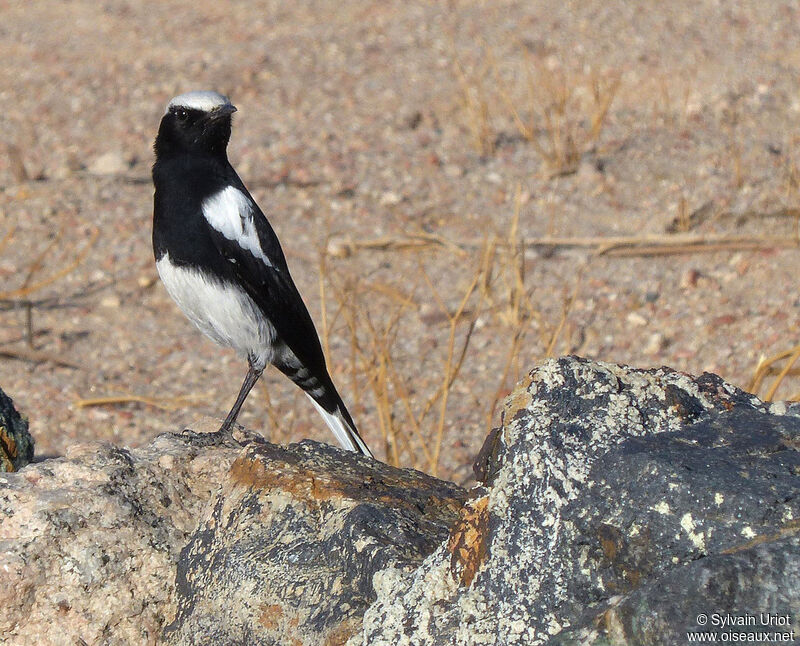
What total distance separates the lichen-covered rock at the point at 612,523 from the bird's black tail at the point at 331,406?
2074mm

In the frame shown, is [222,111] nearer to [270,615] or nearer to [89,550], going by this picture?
[89,550]

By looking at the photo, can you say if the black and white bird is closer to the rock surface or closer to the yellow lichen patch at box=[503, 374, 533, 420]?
the rock surface

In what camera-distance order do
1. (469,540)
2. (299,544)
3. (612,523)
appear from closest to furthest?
(612,523), (469,540), (299,544)

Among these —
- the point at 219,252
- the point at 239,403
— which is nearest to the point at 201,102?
the point at 219,252

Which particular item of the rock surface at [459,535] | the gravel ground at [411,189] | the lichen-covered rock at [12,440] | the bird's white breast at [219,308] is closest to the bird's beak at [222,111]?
the bird's white breast at [219,308]

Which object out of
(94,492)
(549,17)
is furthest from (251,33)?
(94,492)

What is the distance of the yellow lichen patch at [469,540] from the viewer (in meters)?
2.00

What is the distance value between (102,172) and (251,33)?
2.65 m

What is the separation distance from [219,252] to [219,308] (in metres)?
0.21

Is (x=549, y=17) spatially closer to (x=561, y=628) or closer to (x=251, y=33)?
(x=251, y=33)

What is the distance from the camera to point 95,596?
2488 millimetres

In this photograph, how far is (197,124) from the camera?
394 centimetres

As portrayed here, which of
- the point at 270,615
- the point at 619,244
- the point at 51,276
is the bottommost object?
the point at 270,615

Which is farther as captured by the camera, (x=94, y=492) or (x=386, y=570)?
(x=94, y=492)
